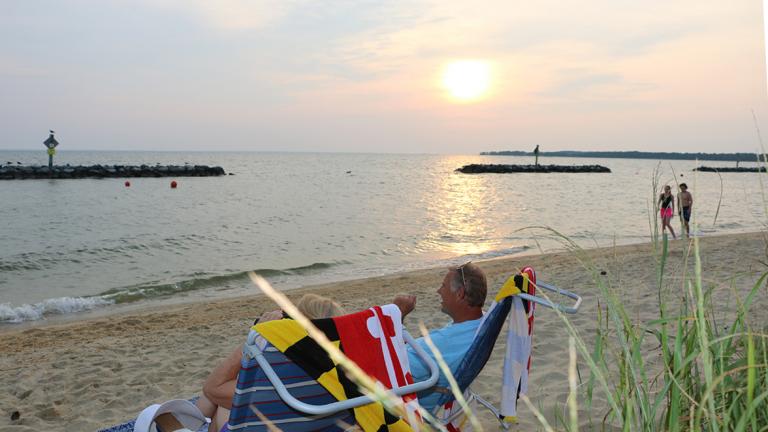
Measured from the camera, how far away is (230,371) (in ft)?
7.71

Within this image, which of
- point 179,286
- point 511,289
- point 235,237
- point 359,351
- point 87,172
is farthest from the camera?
point 87,172

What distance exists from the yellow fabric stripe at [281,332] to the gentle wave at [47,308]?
774 centimetres

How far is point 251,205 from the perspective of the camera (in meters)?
28.0

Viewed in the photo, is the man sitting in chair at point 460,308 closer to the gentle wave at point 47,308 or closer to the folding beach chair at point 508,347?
the folding beach chair at point 508,347

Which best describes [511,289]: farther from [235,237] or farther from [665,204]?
[235,237]

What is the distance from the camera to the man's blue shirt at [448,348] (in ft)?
8.93

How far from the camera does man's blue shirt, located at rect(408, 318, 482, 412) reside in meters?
2.72

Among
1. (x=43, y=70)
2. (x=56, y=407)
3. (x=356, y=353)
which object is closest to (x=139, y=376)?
(x=56, y=407)

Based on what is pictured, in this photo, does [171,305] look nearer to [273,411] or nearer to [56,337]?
[56,337]

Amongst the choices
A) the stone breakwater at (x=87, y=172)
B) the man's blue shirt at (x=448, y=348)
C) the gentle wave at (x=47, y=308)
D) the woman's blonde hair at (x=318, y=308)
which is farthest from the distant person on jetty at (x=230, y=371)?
the stone breakwater at (x=87, y=172)

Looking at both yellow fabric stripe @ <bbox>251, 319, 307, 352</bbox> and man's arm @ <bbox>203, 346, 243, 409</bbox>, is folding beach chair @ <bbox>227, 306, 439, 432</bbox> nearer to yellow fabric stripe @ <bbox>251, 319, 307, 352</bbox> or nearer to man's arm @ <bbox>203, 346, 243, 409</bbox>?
yellow fabric stripe @ <bbox>251, 319, 307, 352</bbox>

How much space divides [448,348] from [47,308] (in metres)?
7.74

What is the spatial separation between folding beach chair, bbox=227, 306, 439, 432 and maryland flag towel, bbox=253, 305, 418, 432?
0.09ft

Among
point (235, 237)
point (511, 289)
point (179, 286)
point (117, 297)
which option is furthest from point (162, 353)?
point (235, 237)
